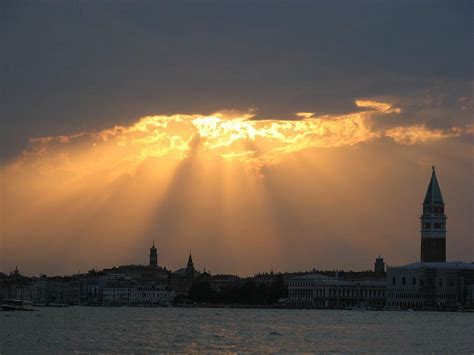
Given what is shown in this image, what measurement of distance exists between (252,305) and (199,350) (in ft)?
368

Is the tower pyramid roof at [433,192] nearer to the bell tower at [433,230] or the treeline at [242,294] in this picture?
the bell tower at [433,230]

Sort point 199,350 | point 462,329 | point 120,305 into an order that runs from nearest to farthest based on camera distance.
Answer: point 199,350, point 462,329, point 120,305

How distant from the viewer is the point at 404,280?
15712 cm

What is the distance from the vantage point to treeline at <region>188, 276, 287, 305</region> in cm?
17412

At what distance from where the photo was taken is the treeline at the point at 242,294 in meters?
174

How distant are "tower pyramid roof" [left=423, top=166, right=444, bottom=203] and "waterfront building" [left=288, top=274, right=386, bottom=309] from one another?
1328cm

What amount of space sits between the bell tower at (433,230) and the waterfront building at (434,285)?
28.0ft

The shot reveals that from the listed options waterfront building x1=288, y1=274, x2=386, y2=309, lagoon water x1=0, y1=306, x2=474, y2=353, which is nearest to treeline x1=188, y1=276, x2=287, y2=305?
waterfront building x1=288, y1=274, x2=386, y2=309

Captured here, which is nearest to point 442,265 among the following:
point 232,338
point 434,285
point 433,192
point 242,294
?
point 434,285

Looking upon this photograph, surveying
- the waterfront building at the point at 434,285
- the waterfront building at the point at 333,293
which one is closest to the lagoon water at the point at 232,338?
the waterfront building at the point at 434,285

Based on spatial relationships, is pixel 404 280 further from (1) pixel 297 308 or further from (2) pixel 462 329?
(2) pixel 462 329

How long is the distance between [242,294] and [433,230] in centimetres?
2805

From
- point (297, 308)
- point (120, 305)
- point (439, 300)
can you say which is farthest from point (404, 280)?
point (120, 305)

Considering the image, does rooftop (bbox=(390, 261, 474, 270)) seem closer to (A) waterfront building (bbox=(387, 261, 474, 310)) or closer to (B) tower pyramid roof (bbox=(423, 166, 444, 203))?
(A) waterfront building (bbox=(387, 261, 474, 310))
